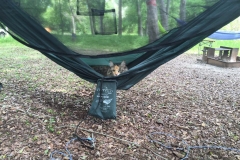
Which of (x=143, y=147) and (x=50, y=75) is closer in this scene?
(x=143, y=147)

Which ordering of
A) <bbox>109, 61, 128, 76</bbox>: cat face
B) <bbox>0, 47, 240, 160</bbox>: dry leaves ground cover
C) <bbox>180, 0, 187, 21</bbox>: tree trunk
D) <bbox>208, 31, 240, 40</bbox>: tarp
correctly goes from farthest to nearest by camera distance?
<bbox>208, 31, 240, 40</bbox>: tarp, <bbox>109, 61, 128, 76</bbox>: cat face, <bbox>180, 0, 187, 21</bbox>: tree trunk, <bbox>0, 47, 240, 160</bbox>: dry leaves ground cover

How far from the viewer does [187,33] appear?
1.86 metres

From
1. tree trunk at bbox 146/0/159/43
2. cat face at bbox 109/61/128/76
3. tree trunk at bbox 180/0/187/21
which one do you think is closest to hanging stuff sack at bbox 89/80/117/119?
cat face at bbox 109/61/128/76

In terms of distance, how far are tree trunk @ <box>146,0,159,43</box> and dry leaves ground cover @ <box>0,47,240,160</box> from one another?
0.92m

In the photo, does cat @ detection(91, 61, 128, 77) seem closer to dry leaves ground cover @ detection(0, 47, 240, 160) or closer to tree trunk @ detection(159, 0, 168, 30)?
dry leaves ground cover @ detection(0, 47, 240, 160)

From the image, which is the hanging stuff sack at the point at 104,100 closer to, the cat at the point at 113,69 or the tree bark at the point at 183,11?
the cat at the point at 113,69

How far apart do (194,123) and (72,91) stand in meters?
1.72

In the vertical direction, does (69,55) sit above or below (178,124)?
above

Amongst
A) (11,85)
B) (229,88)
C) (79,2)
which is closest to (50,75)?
(11,85)

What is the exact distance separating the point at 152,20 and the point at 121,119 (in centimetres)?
108

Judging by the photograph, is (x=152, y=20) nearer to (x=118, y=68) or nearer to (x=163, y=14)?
(x=163, y=14)

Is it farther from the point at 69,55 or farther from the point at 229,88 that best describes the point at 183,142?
the point at 229,88

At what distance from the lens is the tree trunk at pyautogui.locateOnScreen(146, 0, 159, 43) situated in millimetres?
1846

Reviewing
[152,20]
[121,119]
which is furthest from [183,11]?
[121,119]
